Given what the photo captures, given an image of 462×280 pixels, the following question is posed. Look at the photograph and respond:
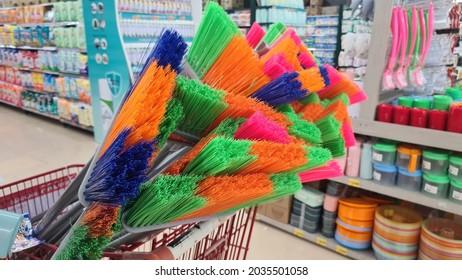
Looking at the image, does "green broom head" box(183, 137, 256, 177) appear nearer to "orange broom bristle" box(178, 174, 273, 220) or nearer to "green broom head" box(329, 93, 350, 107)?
"orange broom bristle" box(178, 174, 273, 220)

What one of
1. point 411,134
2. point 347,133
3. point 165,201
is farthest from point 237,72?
point 411,134

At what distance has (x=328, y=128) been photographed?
742 millimetres

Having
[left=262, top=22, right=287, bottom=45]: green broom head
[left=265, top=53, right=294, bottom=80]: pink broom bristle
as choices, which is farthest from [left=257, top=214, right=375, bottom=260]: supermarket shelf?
[left=265, top=53, right=294, bottom=80]: pink broom bristle

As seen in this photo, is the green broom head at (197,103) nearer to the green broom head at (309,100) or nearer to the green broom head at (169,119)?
the green broom head at (169,119)

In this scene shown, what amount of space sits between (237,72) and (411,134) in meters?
1.60

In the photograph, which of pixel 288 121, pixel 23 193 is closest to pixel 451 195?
pixel 288 121

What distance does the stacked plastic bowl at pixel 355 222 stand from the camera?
2.23 metres

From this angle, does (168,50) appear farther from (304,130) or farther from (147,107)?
(304,130)

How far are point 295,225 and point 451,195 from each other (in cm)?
99

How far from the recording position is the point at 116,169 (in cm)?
46

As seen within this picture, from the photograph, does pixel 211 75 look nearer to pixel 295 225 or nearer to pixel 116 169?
pixel 116 169

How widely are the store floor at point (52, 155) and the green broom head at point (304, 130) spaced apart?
5.74 feet

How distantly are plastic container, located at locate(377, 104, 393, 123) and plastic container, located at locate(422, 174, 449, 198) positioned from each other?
0.36 metres

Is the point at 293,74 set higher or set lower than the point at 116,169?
higher
